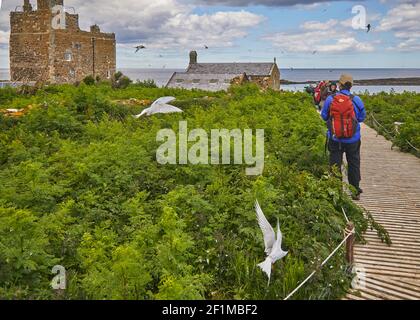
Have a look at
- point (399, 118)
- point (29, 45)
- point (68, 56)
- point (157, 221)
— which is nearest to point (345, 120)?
point (157, 221)

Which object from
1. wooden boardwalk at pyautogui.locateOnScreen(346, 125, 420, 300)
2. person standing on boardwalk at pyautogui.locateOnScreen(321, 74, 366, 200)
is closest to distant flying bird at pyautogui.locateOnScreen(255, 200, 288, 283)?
wooden boardwalk at pyautogui.locateOnScreen(346, 125, 420, 300)

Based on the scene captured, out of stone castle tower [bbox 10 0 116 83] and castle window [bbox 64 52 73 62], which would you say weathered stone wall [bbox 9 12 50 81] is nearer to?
stone castle tower [bbox 10 0 116 83]

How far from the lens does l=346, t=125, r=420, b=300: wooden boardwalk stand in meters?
6.27

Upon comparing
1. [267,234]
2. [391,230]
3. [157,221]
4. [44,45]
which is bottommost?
[391,230]

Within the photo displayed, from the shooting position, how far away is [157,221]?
24.3ft

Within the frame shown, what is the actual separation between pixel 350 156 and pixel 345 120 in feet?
2.50

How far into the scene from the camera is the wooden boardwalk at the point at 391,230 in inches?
247

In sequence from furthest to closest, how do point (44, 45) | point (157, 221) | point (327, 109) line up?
point (44, 45)
point (327, 109)
point (157, 221)

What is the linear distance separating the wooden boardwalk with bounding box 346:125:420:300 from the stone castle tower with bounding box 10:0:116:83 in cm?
3091

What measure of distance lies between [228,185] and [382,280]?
11.2 ft

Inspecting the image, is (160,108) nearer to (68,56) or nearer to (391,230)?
(391,230)

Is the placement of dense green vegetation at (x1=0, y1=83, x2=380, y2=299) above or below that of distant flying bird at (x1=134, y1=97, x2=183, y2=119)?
below

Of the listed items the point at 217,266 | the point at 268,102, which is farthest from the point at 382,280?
the point at 268,102
